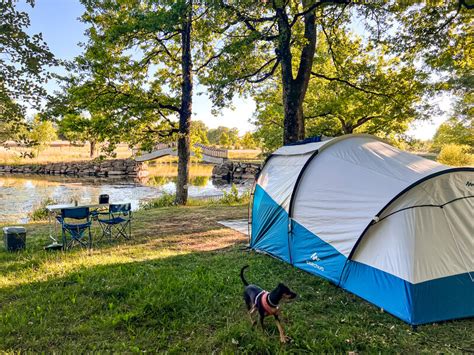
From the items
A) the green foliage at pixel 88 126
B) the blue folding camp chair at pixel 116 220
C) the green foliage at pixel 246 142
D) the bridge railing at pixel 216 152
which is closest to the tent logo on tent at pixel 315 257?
the blue folding camp chair at pixel 116 220

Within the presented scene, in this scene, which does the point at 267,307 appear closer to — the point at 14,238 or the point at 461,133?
the point at 14,238

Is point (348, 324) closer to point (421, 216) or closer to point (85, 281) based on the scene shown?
point (421, 216)

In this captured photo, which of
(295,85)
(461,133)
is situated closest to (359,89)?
(295,85)

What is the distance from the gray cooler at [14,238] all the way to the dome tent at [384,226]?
4986mm

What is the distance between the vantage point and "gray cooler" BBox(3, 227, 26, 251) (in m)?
6.11

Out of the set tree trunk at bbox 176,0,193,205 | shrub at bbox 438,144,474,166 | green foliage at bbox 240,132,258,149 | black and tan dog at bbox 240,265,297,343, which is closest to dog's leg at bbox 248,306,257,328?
black and tan dog at bbox 240,265,297,343

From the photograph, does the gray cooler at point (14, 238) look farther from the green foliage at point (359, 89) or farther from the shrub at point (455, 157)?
the shrub at point (455, 157)

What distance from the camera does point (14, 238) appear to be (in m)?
6.13

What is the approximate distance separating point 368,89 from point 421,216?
26.0 feet

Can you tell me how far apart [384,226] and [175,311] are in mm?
2719

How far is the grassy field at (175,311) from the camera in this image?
3.03 metres

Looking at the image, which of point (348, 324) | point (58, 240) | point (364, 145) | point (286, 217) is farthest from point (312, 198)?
point (58, 240)

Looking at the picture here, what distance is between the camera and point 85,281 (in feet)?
14.6

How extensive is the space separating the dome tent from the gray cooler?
16.4 ft
